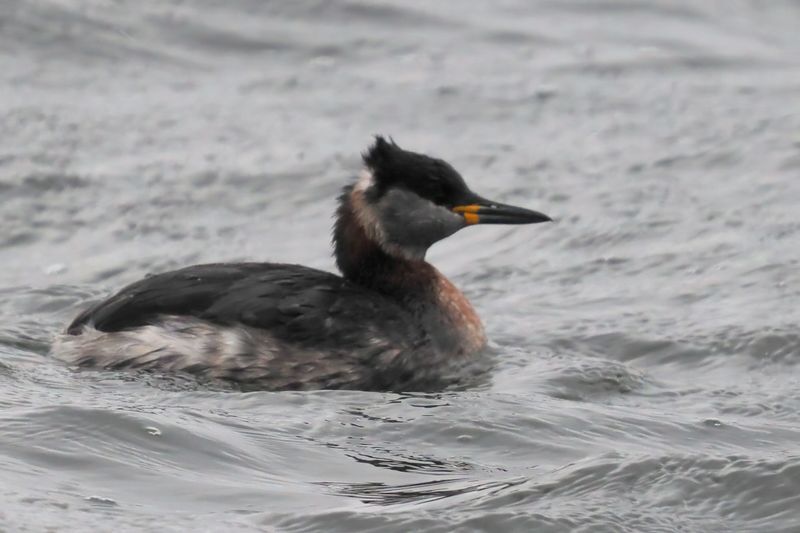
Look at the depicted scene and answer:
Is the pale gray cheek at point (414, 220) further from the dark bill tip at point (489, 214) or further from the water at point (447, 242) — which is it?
the water at point (447, 242)

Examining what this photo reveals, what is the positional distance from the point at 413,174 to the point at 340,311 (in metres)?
0.92

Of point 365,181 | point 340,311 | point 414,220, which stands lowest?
point 340,311

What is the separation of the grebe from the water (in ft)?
0.70

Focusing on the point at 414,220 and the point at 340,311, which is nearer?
the point at 340,311

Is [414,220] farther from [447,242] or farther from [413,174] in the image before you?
[447,242]

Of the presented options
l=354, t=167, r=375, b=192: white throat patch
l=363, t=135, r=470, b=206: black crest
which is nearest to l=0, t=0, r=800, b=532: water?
l=363, t=135, r=470, b=206: black crest

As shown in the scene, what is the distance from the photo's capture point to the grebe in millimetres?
7988

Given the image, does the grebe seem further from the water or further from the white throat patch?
the water

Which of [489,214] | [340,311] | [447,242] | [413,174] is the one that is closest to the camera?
[340,311]

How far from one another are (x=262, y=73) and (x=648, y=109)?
138 inches

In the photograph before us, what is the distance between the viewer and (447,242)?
11.3 m

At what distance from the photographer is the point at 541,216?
345 inches

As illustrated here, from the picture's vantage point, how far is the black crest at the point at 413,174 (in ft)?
28.6

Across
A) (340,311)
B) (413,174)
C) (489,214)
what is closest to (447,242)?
(489,214)
